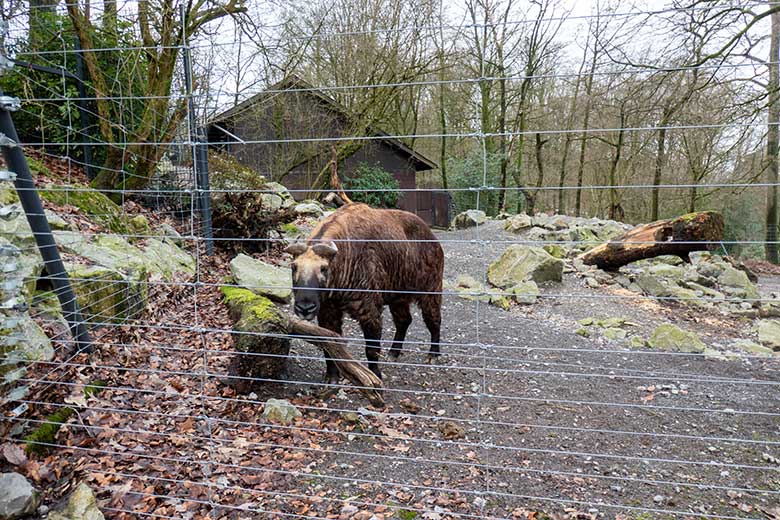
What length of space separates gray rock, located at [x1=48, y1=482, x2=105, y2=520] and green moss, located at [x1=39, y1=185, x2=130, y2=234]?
4.16 m

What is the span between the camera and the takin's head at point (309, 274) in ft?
11.3

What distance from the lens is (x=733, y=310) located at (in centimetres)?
730

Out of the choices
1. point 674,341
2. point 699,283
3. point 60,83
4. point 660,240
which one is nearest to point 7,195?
point 60,83

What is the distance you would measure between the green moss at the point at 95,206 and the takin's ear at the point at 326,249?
375 cm

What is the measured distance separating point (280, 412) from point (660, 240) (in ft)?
22.2

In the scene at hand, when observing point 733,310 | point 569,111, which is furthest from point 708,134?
point 733,310

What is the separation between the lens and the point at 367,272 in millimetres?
4199

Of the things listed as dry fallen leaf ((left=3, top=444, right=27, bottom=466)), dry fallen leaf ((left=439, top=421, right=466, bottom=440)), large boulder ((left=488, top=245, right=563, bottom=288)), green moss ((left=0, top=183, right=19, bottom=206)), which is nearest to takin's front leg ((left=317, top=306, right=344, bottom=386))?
dry fallen leaf ((left=439, top=421, right=466, bottom=440))

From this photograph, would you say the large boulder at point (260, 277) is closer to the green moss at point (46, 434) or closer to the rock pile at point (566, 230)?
the green moss at point (46, 434)

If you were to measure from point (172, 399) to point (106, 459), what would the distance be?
800 mm

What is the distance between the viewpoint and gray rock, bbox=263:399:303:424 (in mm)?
3566

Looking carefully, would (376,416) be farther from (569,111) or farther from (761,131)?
(569,111)

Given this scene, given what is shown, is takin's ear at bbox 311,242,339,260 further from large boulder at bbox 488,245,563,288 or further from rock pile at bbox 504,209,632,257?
rock pile at bbox 504,209,632,257

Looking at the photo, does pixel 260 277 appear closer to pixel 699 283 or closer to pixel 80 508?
pixel 80 508
